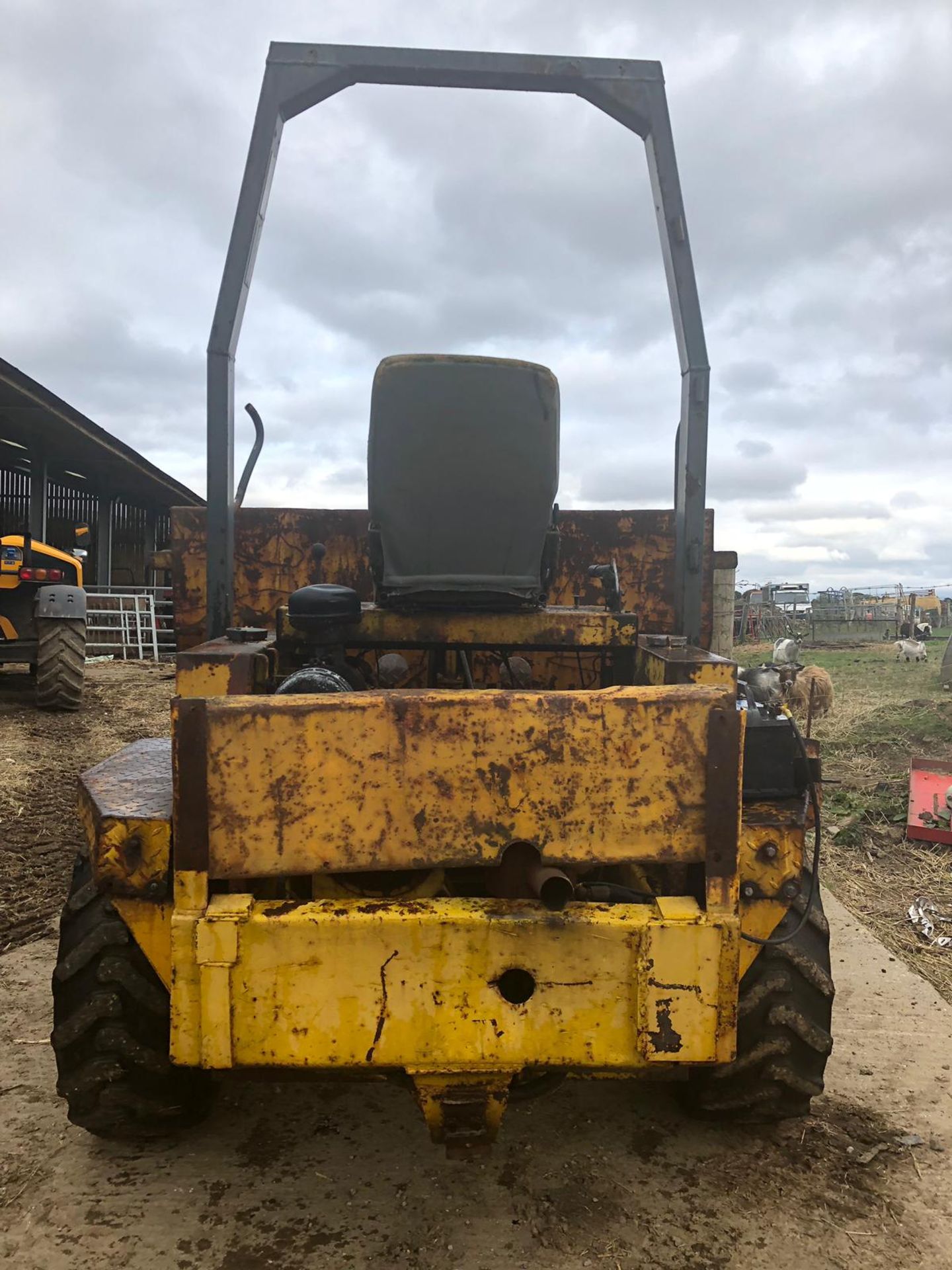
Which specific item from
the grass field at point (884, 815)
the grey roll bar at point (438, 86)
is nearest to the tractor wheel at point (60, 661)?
the grey roll bar at point (438, 86)

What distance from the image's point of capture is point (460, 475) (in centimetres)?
316

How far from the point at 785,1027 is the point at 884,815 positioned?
4.84 m

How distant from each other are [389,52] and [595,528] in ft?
8.60

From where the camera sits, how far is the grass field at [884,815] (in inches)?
182

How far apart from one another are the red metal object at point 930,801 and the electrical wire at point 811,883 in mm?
4058

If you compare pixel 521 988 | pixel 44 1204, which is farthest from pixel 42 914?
pixel 521 988

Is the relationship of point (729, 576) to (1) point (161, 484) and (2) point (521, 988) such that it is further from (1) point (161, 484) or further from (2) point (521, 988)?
(1) point (161, 484)

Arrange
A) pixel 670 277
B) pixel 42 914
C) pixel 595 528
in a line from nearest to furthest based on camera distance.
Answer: pixel 670 277, pixel 42 914, pixel 595 528

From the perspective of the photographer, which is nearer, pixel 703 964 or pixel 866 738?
pixel 703 964

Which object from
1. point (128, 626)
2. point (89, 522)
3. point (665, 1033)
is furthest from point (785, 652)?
point (89, 522)

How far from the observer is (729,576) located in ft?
17.6

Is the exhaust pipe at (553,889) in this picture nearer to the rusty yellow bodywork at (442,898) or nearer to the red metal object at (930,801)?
the rusty yellow bodywork at (442,898)

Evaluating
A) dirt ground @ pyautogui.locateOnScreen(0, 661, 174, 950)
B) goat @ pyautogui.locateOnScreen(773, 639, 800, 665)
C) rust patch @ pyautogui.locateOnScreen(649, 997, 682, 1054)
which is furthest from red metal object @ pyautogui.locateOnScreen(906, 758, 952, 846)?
goat @ pyautogui.locateOnScreen(773, 639, 800, 665)

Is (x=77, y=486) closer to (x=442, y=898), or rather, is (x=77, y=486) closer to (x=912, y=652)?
(x=912, y=652)
